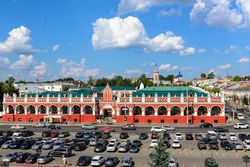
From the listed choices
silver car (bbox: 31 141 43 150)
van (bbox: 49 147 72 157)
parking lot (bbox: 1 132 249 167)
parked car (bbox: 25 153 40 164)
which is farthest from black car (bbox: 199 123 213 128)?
parked car (bbox: 25 153 40 164)

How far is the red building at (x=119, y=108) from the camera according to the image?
81312 millimetres

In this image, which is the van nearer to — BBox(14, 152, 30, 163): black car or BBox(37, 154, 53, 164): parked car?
BBox(37, 154, 53, 164): parked car

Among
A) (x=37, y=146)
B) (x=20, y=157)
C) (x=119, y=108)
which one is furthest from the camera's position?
(x=119, y=108)

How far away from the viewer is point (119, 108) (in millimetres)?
84250

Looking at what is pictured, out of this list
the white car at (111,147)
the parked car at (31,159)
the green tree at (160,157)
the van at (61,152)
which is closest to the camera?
the green tree at (160,157)

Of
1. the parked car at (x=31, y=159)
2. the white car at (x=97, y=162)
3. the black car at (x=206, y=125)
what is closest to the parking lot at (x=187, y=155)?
the parked car at (x=31, y=159)

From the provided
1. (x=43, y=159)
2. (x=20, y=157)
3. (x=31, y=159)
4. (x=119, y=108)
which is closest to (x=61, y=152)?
(x=43, y=159)

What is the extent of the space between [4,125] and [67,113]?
1610cm

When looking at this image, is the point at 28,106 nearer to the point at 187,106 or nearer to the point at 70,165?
the point at 187,106

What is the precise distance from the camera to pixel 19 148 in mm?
50531

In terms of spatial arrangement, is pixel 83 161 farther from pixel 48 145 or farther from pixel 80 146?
pixel 48 145

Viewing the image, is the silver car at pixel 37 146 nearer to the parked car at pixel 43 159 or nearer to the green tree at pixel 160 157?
the parked car at pixel 43 159

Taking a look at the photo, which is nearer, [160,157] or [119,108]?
[160,157]

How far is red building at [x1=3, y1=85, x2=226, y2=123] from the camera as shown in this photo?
267 ft
